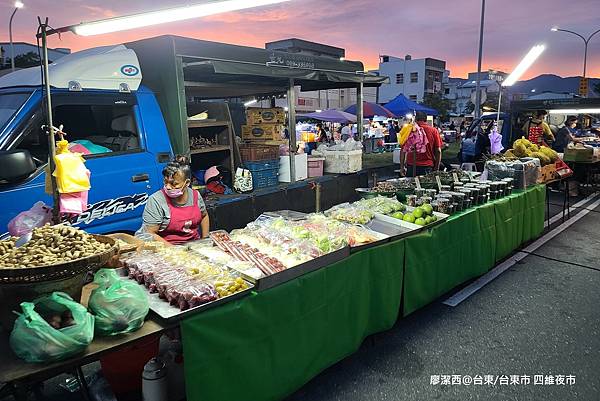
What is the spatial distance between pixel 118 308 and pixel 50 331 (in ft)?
1.13

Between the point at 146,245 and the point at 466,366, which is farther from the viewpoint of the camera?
the point at 466,366

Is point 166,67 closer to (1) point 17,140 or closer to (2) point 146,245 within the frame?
(1) point 17,140

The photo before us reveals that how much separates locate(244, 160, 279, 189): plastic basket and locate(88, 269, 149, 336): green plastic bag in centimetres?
506

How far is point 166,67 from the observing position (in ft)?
18.3

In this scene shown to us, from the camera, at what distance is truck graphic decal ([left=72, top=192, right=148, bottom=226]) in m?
4.22

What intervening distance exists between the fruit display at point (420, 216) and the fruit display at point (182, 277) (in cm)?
221

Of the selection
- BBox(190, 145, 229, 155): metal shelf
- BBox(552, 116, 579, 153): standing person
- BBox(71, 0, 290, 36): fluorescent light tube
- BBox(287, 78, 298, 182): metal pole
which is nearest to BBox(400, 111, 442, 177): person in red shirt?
BBox(287, 78, 298, 182): metal pole

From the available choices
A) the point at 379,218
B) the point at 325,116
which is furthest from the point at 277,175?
the point at 325,116

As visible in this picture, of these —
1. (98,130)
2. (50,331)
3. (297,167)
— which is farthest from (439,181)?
(50,331)

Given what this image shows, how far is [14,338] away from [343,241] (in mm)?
2282

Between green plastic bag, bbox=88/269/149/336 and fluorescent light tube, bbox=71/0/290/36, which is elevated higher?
fluorescent light tube, bbox=71/0/290/36

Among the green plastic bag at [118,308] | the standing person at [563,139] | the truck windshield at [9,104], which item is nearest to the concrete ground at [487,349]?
the green plastic bag at [118,308]

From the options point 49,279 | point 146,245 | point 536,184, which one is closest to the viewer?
point 49,279

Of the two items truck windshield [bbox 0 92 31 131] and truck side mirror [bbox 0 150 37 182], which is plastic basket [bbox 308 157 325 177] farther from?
truck side mirror [bbox 0 150 37 182]
